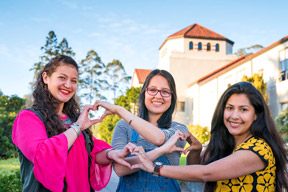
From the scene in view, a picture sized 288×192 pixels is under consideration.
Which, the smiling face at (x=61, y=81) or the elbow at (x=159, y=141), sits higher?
the smiling face at (x=61, y=81)

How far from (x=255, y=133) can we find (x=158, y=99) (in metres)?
0.91

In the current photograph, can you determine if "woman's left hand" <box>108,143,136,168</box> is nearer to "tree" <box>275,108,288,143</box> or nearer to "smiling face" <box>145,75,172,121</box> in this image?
"smiling face" <box>145,75,172,121</box>

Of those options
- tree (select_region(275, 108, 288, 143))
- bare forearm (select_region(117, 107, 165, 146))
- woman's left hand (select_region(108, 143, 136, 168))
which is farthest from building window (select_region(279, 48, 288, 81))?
woman's left hand (select_region(108, 143, 136, 168))

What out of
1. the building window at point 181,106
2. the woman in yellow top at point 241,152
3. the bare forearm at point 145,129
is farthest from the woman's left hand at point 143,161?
the building window at point 181,106

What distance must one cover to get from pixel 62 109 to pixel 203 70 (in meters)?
32.4

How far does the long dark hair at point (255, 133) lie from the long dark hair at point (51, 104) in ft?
3.94

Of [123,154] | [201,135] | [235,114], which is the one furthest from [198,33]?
[123,154]

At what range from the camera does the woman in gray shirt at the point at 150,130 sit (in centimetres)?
239

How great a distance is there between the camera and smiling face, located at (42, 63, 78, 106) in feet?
8.05

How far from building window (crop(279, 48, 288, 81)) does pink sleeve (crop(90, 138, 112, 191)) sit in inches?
608

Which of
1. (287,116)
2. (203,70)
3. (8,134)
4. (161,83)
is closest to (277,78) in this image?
(287,116)

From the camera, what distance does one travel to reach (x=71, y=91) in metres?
2.54

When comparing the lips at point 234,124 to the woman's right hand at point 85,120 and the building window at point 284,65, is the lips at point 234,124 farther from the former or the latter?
the building window at point 284,65

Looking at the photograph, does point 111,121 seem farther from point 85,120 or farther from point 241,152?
point 241,152
